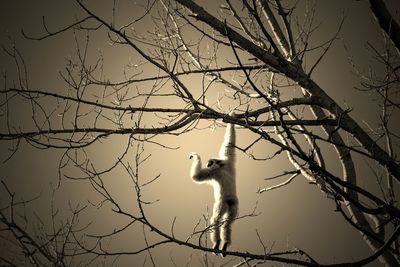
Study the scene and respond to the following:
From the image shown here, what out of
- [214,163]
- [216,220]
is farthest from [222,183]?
[216,220]

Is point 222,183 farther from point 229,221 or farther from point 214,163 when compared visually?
point 229,221

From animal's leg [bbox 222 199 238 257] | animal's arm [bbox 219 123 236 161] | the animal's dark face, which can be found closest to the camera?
animal's leg [bbox 222 199 238 257]

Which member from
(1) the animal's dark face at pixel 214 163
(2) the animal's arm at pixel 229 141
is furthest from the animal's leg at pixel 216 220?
(2) the animal's arm at pixel 229 141

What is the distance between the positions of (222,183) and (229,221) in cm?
60

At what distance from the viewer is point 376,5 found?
3.00 m

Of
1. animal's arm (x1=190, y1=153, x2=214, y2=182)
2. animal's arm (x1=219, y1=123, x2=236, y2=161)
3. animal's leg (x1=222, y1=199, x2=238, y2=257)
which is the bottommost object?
animal's leg (x1=222, y1=199, x2=238, y2=257)

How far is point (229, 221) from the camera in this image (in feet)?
16.4

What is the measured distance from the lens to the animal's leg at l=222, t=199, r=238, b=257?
500 centimetres

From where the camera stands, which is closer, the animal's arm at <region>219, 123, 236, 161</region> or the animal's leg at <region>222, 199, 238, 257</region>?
the animal's leg at <region>222, 199, 238, 257</region>

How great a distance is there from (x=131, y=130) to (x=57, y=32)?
1.03 meters

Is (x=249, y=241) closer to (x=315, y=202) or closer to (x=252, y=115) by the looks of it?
(x=315, y=202)

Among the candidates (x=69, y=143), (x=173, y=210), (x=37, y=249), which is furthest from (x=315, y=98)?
(x=173, y=210)

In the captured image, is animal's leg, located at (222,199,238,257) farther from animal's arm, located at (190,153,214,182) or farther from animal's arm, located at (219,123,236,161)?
animal's arm, located at (219,123,236,161)

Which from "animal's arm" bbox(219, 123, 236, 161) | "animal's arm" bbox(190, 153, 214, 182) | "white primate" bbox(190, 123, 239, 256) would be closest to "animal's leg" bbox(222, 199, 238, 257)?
"white primate" bbox(190, 123, 239, 256)
